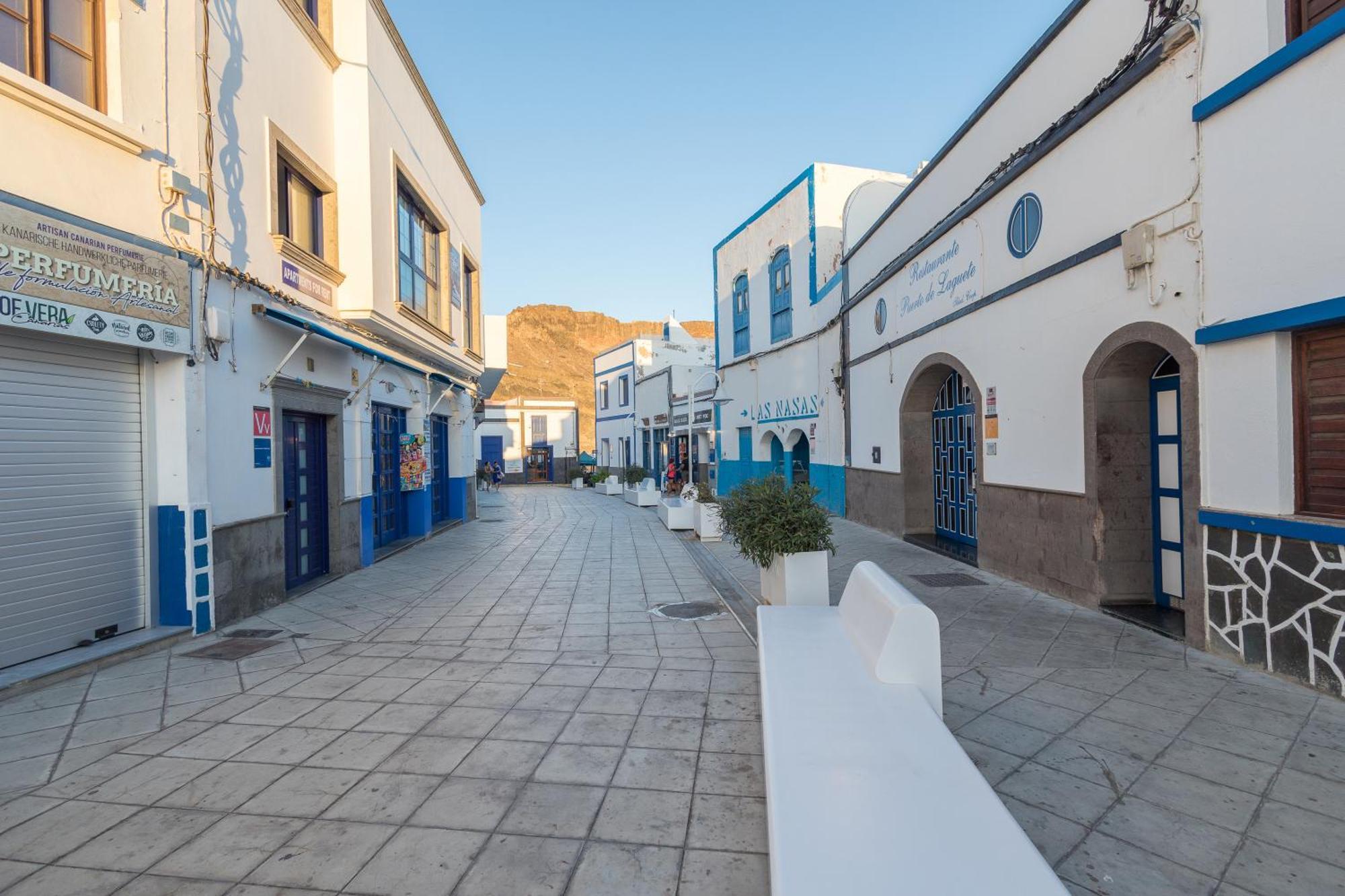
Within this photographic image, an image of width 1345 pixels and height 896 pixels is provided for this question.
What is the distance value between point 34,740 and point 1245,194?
8305mm

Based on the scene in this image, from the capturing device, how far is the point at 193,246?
5.88 meters

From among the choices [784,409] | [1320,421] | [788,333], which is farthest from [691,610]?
[788,333]

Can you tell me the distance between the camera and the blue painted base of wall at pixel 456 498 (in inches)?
609

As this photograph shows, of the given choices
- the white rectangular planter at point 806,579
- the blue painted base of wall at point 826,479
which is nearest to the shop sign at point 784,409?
the blue painted base of wall at point 826,479

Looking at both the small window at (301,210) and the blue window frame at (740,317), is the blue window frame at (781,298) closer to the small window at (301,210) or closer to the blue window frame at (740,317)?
the blue window frame at (740,317)

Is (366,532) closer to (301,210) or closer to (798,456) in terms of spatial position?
(301,210)

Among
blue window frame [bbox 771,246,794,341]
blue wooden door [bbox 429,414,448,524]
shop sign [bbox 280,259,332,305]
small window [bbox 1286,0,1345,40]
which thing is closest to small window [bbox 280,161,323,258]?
shop sign [bbox 280,259,332,305]

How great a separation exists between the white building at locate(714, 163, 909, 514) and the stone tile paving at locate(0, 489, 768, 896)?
29.1 feet

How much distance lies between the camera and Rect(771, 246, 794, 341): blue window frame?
16375 millimetres

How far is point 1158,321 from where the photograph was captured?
520 cm

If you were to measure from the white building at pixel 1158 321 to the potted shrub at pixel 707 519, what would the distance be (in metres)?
3.81

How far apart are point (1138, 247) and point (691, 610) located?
16.6 feet

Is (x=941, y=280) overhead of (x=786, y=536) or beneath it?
overhead

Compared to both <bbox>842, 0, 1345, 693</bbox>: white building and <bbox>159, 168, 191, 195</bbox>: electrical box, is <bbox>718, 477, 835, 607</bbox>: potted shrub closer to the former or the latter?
<bbox>842, 0, 1345, 693</bbox>: white building
